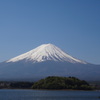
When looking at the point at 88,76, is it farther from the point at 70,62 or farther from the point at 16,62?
the point at 16,62

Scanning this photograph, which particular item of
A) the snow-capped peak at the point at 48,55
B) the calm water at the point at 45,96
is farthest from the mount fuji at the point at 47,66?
the calm water at the point at 45,96

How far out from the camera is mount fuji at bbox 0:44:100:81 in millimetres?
165500

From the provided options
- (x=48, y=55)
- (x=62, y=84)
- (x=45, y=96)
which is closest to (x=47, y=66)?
(x=48, y=55)

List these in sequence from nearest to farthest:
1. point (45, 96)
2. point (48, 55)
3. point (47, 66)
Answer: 1. point (45, 96)
2. point (47, 66)
3. point (48, 55)

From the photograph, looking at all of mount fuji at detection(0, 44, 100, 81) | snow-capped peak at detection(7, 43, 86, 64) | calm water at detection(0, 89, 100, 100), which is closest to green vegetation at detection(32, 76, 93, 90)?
calm water at detection(0, 89, 100, 100)

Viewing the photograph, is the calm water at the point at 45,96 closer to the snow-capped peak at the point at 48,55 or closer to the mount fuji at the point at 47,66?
the mount fuji at the point at 47,66

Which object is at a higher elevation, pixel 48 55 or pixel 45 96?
pixel 48 55

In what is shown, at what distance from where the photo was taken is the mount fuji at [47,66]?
166 metres

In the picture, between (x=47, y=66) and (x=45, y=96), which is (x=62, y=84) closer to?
(x=45, y=96)

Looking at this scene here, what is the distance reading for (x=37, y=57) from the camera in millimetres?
172500

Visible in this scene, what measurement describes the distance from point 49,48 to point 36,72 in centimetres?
1036

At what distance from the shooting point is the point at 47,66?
169625 millimetres

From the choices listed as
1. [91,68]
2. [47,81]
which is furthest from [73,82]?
[91,68]

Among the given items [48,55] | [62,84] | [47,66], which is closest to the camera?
[62,84]
